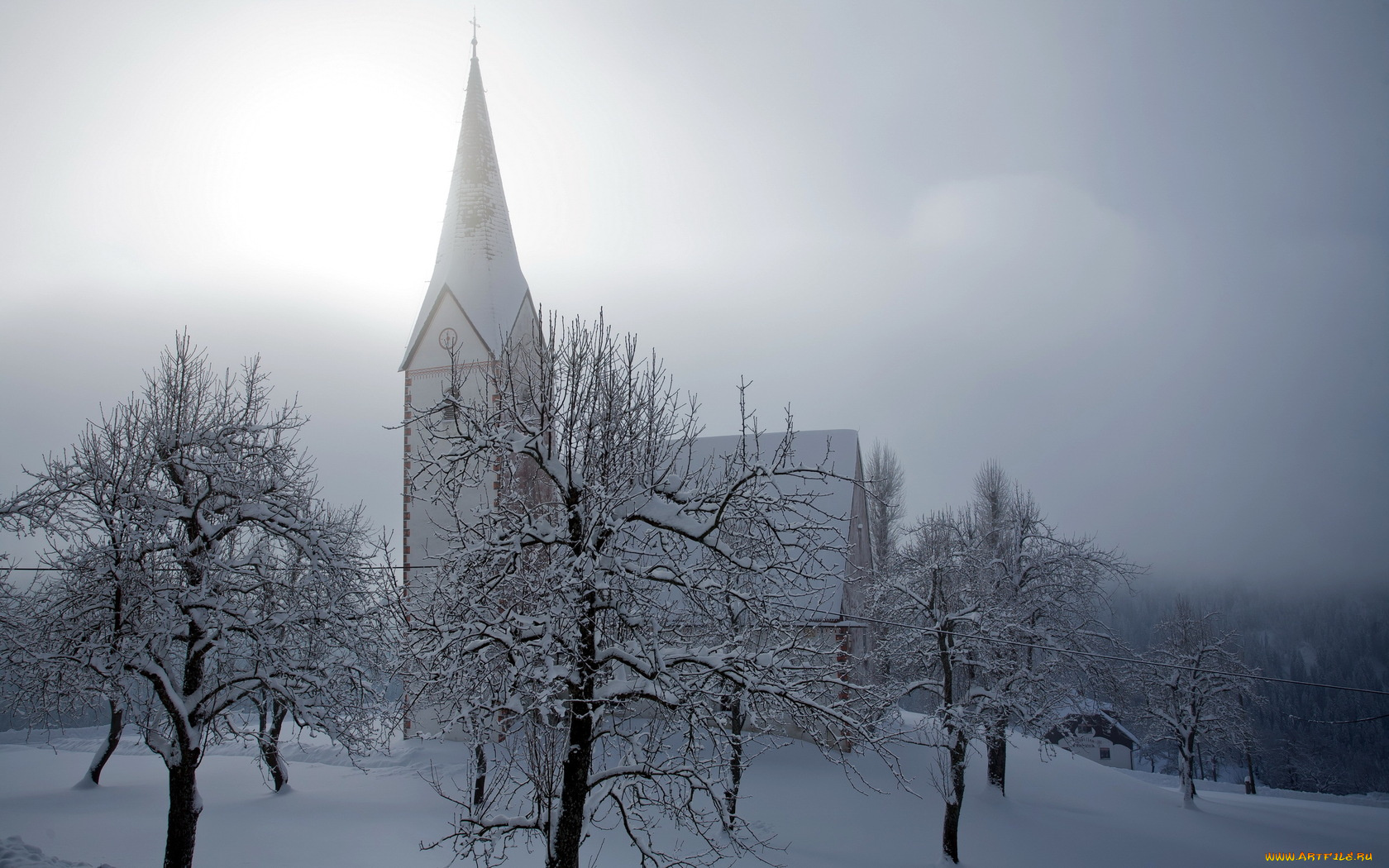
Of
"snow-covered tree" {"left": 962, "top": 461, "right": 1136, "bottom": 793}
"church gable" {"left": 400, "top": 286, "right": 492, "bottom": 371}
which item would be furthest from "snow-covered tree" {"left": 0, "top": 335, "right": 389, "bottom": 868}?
"snow-covered tree" {"left": 962, "top": 461, "right": 1136, "bottom": 793}

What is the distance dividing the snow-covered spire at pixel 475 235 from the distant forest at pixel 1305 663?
21.2 metres

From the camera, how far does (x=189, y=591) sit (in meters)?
10.3

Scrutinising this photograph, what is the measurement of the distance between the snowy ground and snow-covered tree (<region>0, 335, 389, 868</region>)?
324 centimetres

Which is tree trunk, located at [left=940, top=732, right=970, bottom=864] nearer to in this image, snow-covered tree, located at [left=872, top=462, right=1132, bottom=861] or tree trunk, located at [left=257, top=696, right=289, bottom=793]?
snow-covered tree, located at [left=872, top=462, right=1132, bottom=861]

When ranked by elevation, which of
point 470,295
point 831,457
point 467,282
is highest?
point 467,282

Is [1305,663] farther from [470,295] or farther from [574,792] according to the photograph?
[470,295]

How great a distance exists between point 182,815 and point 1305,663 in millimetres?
32973

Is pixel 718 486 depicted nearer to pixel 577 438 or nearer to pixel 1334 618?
pixel 577 438

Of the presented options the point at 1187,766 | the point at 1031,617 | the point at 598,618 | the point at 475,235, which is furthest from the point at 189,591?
the point at 1187,766

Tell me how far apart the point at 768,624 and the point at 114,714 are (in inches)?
659

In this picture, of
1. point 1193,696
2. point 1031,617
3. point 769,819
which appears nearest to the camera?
point 769,819

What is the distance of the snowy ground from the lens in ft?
42.6

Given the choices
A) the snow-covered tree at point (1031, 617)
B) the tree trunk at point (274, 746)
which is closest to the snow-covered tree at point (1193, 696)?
the snow-covered tree at point (1031, 617)

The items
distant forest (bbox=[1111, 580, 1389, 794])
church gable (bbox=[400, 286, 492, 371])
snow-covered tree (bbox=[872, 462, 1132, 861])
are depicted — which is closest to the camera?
snow-covered tree (bbox=[872, 462, 1132, 861])
